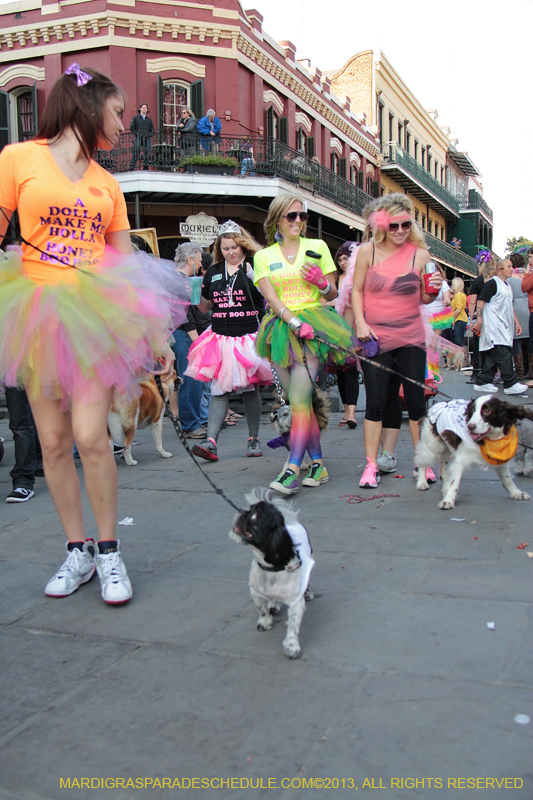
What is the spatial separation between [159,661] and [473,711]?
1078 millimetres

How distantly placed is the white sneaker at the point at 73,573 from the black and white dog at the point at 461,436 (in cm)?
219

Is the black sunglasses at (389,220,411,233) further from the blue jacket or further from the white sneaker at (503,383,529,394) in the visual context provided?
the blue jacket

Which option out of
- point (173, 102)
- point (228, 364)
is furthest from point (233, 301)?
point (173, 102)

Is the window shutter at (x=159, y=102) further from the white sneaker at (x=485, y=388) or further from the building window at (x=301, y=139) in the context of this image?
the white sneaker at (x=485, y=388)

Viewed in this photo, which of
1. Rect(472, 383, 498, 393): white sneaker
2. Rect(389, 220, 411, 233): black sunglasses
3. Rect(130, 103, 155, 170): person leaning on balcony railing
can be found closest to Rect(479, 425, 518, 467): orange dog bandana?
Rect(389, 220, 411, 233): black sunglasses

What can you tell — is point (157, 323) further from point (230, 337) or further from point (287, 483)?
point (230, 337)

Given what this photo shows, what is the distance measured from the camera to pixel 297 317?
16.1 ft

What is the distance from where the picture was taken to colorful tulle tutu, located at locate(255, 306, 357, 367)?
4.92m

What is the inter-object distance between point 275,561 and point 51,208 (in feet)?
5.59

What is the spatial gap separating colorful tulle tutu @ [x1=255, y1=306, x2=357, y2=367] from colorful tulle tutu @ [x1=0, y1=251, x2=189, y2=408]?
197cm

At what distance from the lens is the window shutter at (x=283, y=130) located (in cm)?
2372

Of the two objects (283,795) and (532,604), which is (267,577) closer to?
(283,795)

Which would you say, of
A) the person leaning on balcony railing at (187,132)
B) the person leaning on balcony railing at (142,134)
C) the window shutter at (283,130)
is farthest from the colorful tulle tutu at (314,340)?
the window shutter at (283,130)

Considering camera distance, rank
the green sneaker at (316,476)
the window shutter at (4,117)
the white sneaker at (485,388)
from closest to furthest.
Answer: the green sneaker at (316,476)
the white sneaker at (485,388)
the window shutter at (4,117)
